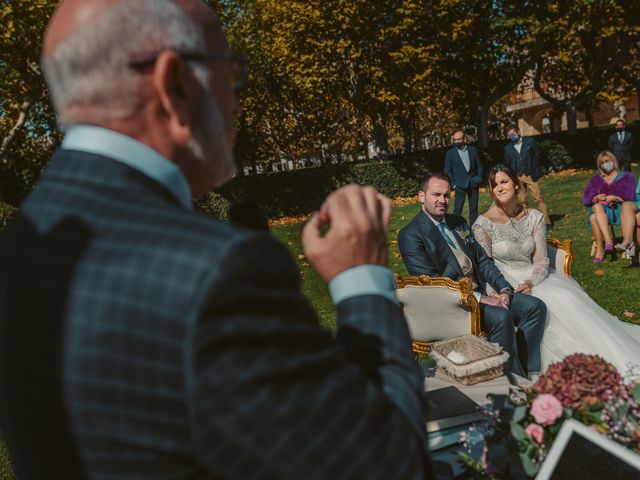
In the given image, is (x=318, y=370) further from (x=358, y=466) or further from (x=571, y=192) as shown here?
(x=571, y=192)

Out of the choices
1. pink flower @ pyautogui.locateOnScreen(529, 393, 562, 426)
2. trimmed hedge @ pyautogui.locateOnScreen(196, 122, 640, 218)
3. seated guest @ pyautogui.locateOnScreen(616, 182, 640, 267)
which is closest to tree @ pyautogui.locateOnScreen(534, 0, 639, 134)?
trimmed hedge @ pyautogui.locateOnScreen(196, 122, 640, 218)

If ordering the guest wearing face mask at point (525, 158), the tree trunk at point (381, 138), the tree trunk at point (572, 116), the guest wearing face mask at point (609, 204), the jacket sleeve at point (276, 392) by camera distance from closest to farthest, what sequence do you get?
the jacket sleeve at point (276, 392) → the guest wearing face mask at point (609, 204) → the guest wearing face mask at point (525, 158) → the tree trunk at point (381, 138) → the tree trunk at point (572, 116)

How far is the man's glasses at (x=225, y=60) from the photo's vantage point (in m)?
0.99

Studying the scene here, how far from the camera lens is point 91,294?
834 mm

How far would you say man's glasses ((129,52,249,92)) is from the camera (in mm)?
985

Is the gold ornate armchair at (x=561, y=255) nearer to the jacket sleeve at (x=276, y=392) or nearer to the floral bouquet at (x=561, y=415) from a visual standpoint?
the floral bouquet at (x=561, y=415)

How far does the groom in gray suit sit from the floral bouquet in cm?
283

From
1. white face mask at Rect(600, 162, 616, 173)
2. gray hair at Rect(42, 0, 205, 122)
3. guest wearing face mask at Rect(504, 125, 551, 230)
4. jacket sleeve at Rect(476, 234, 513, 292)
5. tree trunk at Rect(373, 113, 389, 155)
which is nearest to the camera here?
gray hair at Rect(42, 0, 205, 122)

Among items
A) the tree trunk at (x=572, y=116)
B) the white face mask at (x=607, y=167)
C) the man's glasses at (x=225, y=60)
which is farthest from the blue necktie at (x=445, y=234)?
the tree trunk at (x=572, y=116)

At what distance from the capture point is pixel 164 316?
2.61ft

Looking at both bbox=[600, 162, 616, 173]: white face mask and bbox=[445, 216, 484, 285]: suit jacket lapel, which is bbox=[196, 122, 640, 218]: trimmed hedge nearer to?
bbox=[600, 162, 616, 173]: white face mask

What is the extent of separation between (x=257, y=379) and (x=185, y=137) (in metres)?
0.52

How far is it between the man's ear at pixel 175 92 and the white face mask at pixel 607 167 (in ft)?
32.2

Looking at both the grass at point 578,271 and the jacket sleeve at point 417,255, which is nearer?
the jacket sleeve at point 417,255
